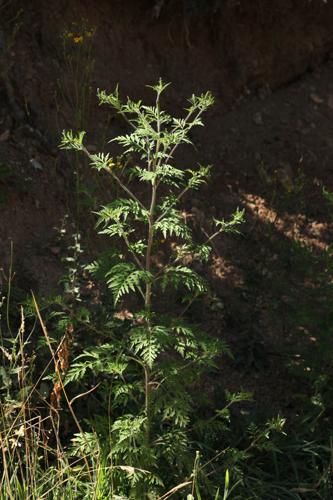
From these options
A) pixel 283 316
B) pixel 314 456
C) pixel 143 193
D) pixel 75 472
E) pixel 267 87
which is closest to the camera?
pixel 75 472

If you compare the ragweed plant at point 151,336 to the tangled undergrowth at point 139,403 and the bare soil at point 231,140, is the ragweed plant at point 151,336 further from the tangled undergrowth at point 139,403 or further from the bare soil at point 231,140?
the bare soil at point 231,140

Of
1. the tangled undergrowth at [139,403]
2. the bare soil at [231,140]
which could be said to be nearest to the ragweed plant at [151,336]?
the tangled undergrowth at [139,403]

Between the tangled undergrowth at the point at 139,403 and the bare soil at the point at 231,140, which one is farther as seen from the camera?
the bare soil at the point at 231,140

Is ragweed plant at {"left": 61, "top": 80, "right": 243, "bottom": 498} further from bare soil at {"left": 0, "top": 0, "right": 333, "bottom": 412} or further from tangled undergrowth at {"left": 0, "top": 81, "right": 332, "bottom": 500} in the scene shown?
bare soil at {"left": 0, "top": 0, "right": 333, "bottom": 412}

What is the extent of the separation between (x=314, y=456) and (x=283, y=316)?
1.16m

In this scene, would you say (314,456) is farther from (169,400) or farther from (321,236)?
(321,236)

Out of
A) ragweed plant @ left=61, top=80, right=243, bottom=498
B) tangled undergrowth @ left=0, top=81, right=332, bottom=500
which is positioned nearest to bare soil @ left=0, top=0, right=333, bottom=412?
tangled undergrowth @ left=0, top=81, right=332, bottom=500

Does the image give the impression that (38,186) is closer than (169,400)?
No

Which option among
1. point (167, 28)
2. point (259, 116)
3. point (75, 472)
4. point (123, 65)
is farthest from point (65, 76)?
point (75, 472)

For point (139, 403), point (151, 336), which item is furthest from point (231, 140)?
point (151, 336)

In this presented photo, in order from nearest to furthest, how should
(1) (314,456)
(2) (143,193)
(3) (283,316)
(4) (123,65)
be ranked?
1. (1) (314,456)
2. (3) (283,316)
3. (2) (143,193)
4. (4) (123,65)

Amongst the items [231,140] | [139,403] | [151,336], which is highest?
[151,336]

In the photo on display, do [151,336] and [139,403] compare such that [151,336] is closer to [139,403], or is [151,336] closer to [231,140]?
[139,403]

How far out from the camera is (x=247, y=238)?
225 inches
